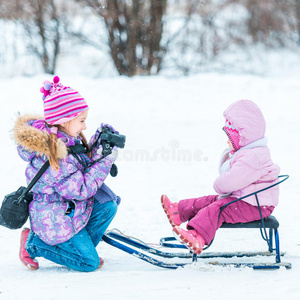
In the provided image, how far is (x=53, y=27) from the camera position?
441 inches

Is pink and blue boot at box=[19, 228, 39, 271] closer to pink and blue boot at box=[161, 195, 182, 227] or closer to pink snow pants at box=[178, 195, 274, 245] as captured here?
pink and blue boot at box=[161, 195, 182, 227]

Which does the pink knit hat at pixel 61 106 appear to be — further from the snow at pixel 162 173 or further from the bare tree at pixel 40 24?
the bare tree at pixel 40 24

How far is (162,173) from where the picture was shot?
5777mm

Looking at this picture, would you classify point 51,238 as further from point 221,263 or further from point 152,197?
point 152,197

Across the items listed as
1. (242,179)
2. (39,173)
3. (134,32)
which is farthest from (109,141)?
(134,32)

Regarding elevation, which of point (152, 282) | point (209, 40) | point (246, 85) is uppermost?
point (209, 40)

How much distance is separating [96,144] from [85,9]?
26.7 ft

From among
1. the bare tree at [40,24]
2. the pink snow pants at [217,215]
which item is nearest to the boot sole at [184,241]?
the pink snow pants at [217,215]

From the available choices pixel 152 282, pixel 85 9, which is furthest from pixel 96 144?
pixel 85 9

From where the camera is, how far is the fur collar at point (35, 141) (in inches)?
122

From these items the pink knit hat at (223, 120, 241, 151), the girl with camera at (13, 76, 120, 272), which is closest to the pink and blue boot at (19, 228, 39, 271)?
the girl with camera at (13, 76, 120, 272)

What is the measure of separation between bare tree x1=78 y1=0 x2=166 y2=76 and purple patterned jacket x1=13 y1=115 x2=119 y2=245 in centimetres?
790

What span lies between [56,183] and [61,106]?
1.73 feet

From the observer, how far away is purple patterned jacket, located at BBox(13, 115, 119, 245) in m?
3.14
